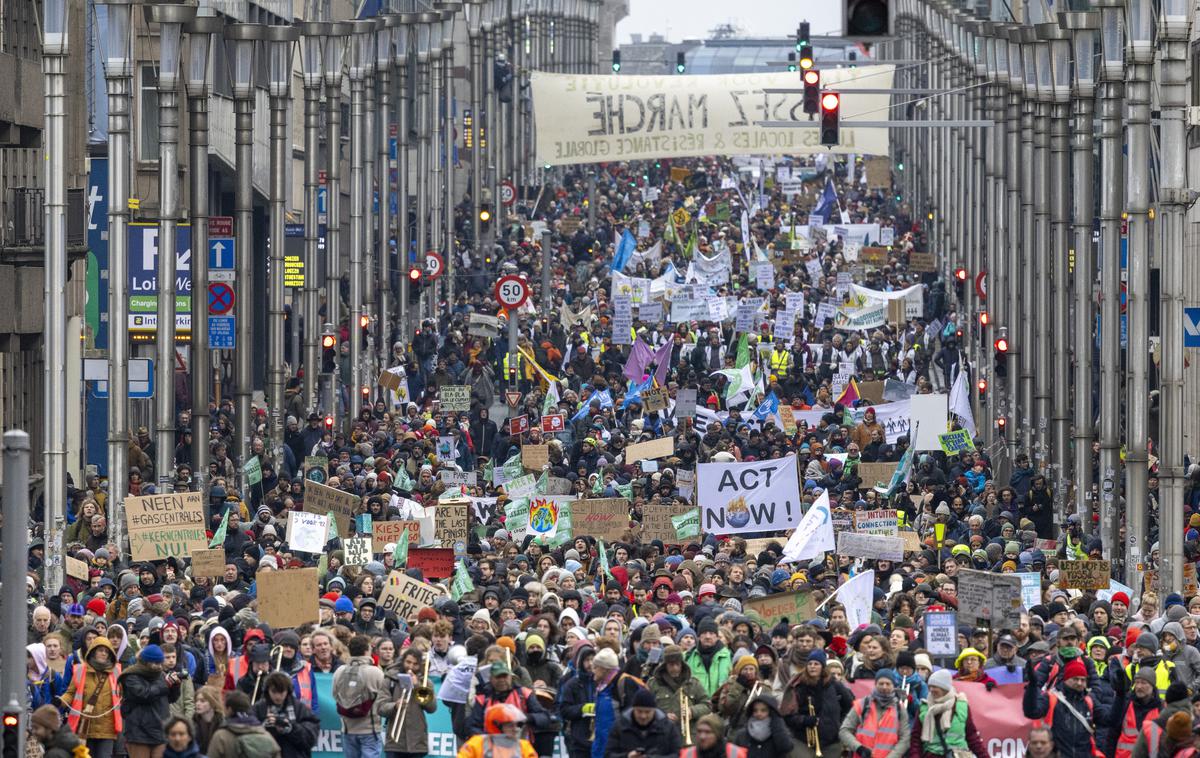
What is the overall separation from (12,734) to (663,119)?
199ft

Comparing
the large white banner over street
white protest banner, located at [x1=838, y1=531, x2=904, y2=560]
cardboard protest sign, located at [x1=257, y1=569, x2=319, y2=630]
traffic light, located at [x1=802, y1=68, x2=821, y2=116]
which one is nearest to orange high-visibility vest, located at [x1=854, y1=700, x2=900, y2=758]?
cardboard protest sign, located at [x1=257, y1=569, x2=319, y2=630]

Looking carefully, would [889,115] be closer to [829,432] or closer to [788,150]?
[788,150]

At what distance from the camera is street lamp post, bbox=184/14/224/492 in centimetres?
3697

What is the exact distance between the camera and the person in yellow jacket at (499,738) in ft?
55.5

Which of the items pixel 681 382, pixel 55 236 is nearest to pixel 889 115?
pixel 681 382

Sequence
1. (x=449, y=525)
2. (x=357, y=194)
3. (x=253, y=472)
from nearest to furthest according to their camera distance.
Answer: (x=449, y=525)
(x=253, y=472)
(x=357, y=194)

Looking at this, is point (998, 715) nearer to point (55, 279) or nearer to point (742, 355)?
point (55, 279)

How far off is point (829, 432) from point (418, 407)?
27.1ft

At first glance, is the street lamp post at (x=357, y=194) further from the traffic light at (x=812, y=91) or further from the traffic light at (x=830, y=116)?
the traffic light at (x=830, y=116)

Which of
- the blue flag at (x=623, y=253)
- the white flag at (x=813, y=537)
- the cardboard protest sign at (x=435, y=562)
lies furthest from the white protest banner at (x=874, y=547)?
the blue flag at (x=623, y=253)

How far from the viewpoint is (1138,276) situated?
29344 mm

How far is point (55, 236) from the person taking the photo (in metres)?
28.7

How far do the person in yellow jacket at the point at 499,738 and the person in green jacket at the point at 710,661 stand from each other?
234cm

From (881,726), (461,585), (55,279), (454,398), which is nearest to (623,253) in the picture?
(454,398)
